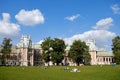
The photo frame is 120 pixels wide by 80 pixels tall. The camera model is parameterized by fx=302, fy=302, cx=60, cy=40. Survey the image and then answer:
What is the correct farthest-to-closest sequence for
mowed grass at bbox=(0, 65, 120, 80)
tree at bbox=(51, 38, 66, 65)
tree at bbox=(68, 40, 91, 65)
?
tree at bbox=(51, 38, 66, 65)
tree at bbox=(68, 40, 91, 65)
mowed grass at bbox=(0, 65, 120, 80)

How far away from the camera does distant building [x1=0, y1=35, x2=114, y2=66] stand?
175m

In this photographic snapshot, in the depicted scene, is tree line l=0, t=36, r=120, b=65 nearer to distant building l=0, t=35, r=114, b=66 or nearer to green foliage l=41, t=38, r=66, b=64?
green foliage l=41, t=38, r=66, b=64

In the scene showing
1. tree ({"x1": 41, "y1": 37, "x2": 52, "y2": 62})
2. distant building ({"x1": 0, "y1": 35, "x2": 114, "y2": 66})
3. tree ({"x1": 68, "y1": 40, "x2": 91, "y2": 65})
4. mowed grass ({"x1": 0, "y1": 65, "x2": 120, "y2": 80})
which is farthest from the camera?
distant building ({"x1": 0, "y1": 35, "x2": 114, "y2": 66})

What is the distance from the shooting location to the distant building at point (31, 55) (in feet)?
573

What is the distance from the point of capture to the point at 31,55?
180250mm

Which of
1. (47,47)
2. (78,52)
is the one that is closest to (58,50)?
(47,47)

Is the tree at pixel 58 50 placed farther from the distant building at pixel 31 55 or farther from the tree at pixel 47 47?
the distant building at pixel 31 55

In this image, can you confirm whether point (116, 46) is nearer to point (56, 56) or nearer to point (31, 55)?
point (56, 56)

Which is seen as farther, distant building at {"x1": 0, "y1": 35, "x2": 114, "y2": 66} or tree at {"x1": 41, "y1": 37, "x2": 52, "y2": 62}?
distant building at {"x1": 0, "y1": 35, "x2": 114, "y2": 66}

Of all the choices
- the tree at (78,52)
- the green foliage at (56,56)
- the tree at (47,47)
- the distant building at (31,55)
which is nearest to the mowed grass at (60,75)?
the tree at (78,52)

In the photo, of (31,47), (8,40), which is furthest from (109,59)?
(8,40)

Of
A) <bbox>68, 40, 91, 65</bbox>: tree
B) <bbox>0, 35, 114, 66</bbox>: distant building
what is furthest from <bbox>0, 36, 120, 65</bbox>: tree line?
<bbox>0, 35, 114, 66</bbox>: distant building

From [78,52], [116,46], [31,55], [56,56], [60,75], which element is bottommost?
[60,75]

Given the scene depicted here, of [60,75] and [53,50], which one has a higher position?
→ [53,50]
